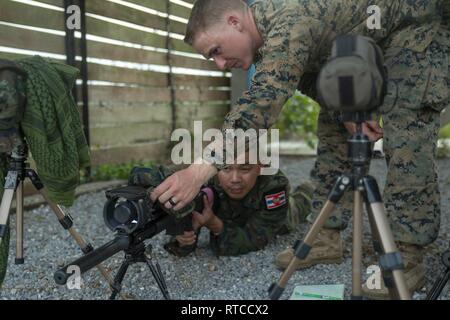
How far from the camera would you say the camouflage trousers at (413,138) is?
7.63 ft

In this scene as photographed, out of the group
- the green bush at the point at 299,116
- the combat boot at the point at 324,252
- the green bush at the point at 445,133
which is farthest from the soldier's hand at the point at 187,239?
the green bush at the point at 445,133

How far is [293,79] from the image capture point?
1974 millimetres

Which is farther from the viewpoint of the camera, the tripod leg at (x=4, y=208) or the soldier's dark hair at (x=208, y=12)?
the soldier's dark hair at (x=208, y=12)

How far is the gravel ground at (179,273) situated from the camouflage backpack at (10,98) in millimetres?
920

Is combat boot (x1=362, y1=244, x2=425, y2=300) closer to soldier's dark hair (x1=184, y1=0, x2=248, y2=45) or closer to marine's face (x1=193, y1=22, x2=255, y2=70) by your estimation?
marine's face (x1=193, y1=22, x2=255, y2=70)

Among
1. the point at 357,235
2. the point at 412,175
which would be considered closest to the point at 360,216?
the point at 357,235

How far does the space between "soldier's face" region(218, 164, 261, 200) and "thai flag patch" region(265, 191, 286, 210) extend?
0.13 m

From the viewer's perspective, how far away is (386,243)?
1503 millimetres

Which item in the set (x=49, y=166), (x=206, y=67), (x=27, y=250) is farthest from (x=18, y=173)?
(x=206, y=67)

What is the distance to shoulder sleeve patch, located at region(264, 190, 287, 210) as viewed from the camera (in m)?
3.15

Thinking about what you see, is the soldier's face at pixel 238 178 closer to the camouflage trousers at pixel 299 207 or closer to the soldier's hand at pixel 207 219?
the soldier's hand at pixel 207 219

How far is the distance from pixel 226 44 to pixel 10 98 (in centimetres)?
88

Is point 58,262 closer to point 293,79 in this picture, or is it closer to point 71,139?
point 71,139
